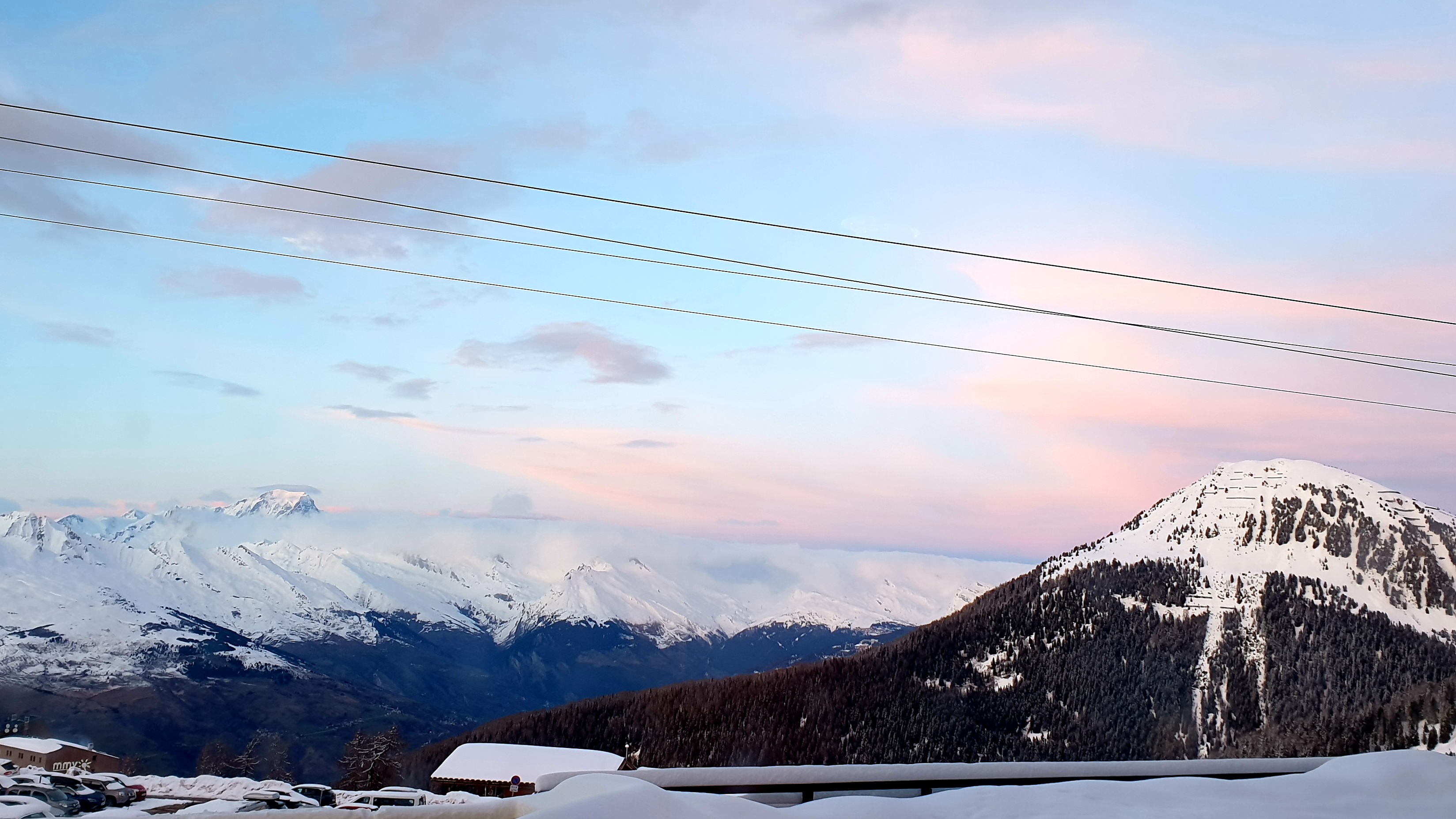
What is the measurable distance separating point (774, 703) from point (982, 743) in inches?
1493

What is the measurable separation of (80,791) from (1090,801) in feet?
118

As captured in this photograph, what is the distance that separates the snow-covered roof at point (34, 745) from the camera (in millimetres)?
78125

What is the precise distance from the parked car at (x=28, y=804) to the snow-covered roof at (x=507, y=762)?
80.5 feet

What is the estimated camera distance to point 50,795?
2955 cm

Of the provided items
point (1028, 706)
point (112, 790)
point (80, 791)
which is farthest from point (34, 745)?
point (1028, 706)

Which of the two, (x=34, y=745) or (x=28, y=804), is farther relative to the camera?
(x=34, y=745)

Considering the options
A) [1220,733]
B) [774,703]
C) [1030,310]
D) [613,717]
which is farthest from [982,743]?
[1030,310]

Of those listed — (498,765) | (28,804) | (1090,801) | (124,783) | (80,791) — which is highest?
(1090,801)

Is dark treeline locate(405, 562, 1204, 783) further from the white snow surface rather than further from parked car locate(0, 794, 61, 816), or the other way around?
parked car locate(0, 794, 61, 816)

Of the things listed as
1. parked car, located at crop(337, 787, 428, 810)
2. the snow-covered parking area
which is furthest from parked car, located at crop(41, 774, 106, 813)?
the snow-covered parking area

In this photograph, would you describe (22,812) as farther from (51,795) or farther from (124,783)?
(124,783)

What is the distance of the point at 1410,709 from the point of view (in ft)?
400

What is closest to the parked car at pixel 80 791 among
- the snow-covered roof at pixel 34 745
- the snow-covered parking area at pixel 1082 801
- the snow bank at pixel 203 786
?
the snow bank at pixel 203 786

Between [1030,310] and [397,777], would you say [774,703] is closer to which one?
[397,777]
